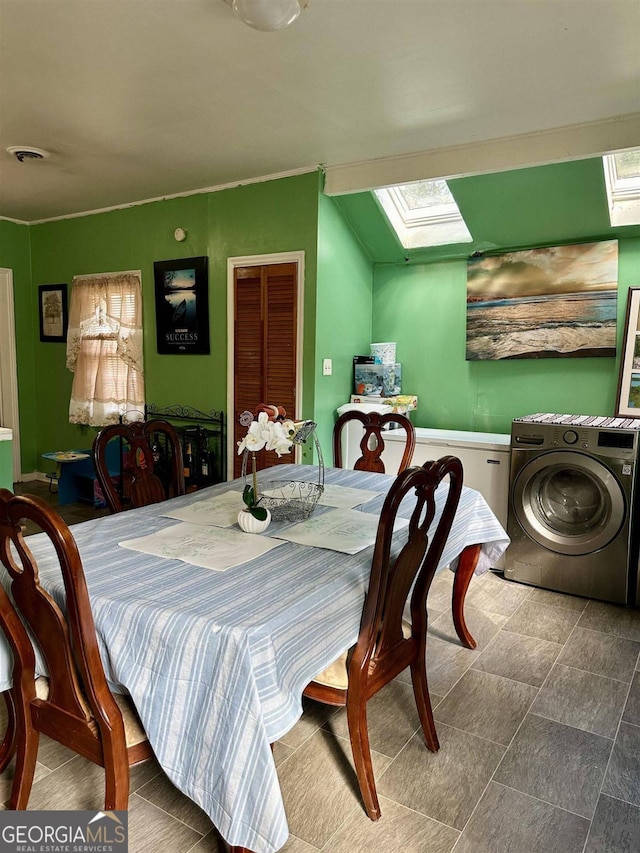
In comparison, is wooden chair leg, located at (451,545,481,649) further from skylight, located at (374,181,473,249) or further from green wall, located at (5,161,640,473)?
skylight, located at (374,181,473,249)

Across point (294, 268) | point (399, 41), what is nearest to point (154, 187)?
point (294, 268)

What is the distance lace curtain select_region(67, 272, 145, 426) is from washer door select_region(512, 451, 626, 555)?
10.3ft

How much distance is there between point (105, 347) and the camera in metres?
5.01

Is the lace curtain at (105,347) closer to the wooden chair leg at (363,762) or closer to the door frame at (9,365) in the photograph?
the door frame at (9,365)

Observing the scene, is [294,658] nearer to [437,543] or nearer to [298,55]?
[437,543]

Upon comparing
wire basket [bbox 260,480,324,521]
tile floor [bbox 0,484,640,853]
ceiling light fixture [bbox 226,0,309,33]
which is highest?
ceiling light fixture [bbox 226,0,309,33]

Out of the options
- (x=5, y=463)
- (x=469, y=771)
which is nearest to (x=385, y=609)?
(x=469, y=771)

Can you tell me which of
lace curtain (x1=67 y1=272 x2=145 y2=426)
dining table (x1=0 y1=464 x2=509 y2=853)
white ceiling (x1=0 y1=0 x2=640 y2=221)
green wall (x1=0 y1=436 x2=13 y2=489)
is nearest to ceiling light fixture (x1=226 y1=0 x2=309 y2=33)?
white ceiling (x1=0 y1=0 x2=640 y2=221)

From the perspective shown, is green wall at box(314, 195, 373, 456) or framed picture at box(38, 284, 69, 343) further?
framed picture at box(38, 284, 69, 343)

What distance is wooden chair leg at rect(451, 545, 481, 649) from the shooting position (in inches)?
100

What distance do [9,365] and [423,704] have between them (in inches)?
201

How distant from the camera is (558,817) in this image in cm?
168

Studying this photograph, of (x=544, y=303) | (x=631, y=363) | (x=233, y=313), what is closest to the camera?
(x=631, y=363)

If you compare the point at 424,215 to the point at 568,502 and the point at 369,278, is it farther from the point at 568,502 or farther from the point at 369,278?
the point at 568,502
